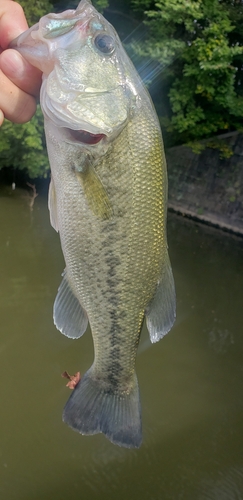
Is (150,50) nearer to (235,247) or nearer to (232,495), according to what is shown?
(235,247)

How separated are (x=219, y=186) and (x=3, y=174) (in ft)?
19.6

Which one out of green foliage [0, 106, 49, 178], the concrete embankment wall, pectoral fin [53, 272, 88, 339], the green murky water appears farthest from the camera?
the concrete embankment wall

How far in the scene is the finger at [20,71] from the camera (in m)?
1.29

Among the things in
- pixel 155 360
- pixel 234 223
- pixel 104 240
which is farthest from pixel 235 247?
pixel 104 240

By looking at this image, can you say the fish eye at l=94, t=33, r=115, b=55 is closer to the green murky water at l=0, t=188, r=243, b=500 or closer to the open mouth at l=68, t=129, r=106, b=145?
the open mouth at l=68, t=129, r=106, b=145

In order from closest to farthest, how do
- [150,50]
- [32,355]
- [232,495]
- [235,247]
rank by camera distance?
1. [232,495]
2. [32,355]
3. [235,247]
4. [150,50]

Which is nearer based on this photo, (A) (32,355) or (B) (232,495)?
(B) (232,495)

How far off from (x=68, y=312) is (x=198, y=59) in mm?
9899

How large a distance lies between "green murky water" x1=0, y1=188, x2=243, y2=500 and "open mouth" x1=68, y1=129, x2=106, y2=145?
3112 mm

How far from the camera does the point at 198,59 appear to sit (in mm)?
9938

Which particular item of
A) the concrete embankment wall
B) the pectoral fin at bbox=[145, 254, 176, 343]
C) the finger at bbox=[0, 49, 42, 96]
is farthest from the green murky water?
the concrete embankment wall

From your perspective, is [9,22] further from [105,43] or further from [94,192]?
[94,192]

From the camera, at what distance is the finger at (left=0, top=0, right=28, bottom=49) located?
1.37 m

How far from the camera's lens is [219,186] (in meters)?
10.6
